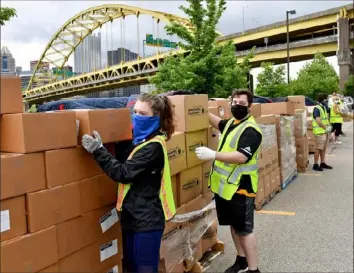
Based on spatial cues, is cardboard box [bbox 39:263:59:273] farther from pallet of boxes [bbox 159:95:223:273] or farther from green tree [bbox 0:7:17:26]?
green tree [bbox 0:7:17:26]

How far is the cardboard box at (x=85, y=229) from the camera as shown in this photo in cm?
236

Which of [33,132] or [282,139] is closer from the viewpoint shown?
[33,132]

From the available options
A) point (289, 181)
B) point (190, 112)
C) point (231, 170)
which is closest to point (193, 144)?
point (190, 112)

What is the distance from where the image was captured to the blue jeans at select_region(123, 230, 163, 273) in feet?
8.44

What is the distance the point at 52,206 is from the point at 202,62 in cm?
1155

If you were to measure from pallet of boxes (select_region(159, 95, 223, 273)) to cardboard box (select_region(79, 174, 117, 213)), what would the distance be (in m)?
0.71

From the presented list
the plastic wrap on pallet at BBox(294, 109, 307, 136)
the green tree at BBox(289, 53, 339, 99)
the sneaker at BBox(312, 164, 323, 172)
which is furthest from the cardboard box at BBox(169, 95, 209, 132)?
the green tree at BBox(289, 53, 339, 99)

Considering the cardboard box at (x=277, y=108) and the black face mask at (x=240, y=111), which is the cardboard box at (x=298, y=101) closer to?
the cardboard box at (x=277, y=108)

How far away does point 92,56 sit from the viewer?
87.6 metres

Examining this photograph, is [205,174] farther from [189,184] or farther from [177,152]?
[177,152]

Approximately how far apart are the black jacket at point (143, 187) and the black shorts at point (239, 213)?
1104 millimetres

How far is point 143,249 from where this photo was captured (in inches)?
102

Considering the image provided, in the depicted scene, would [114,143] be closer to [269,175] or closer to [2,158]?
[2,158]

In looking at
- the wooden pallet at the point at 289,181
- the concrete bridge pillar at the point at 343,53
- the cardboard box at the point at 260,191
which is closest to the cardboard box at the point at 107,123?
the cardboard box at the point at 260,191
